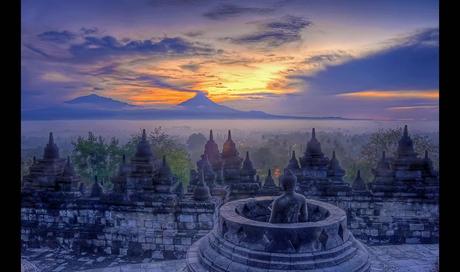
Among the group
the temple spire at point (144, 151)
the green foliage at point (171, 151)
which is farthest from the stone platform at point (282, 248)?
the green foliage at point (171, 151)

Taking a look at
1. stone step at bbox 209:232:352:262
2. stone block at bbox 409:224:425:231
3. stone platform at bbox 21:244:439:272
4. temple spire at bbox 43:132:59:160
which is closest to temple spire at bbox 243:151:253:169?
stone platform at bbox 21:244:439:272

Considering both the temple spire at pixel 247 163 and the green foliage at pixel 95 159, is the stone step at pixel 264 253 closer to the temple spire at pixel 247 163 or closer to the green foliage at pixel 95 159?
the temple spire at pixel 247 163

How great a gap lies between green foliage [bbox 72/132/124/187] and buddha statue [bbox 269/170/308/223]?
81.9ft

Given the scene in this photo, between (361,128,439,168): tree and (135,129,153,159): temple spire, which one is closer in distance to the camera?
(135,129,153,159): temple spire

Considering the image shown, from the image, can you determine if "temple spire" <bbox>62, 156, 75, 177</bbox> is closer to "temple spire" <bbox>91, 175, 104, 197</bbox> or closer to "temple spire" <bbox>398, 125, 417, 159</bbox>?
"temple spire" <bbox>91, 175, 104, 197</bbox>

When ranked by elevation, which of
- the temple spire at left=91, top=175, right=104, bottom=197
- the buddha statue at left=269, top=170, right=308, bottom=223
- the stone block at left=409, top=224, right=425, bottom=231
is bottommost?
the stone block at left=409, top=224, right=425, bottom=231

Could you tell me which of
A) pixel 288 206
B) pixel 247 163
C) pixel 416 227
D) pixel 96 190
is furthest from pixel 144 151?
pixel 416 227

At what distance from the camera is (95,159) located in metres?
31.1

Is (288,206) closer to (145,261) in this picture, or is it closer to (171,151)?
(145,261)

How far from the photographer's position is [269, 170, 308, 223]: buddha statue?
6.93 meters

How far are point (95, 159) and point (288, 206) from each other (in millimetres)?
26655

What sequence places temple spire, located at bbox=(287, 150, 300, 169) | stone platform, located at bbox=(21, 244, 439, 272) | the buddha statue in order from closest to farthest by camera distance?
the buddha statue < stone platform, located at bbox=(21, 244, 439, 272) < temple spire, located at bbox=(287, 150, 300, 169)

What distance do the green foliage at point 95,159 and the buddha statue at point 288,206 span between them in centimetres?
2497
